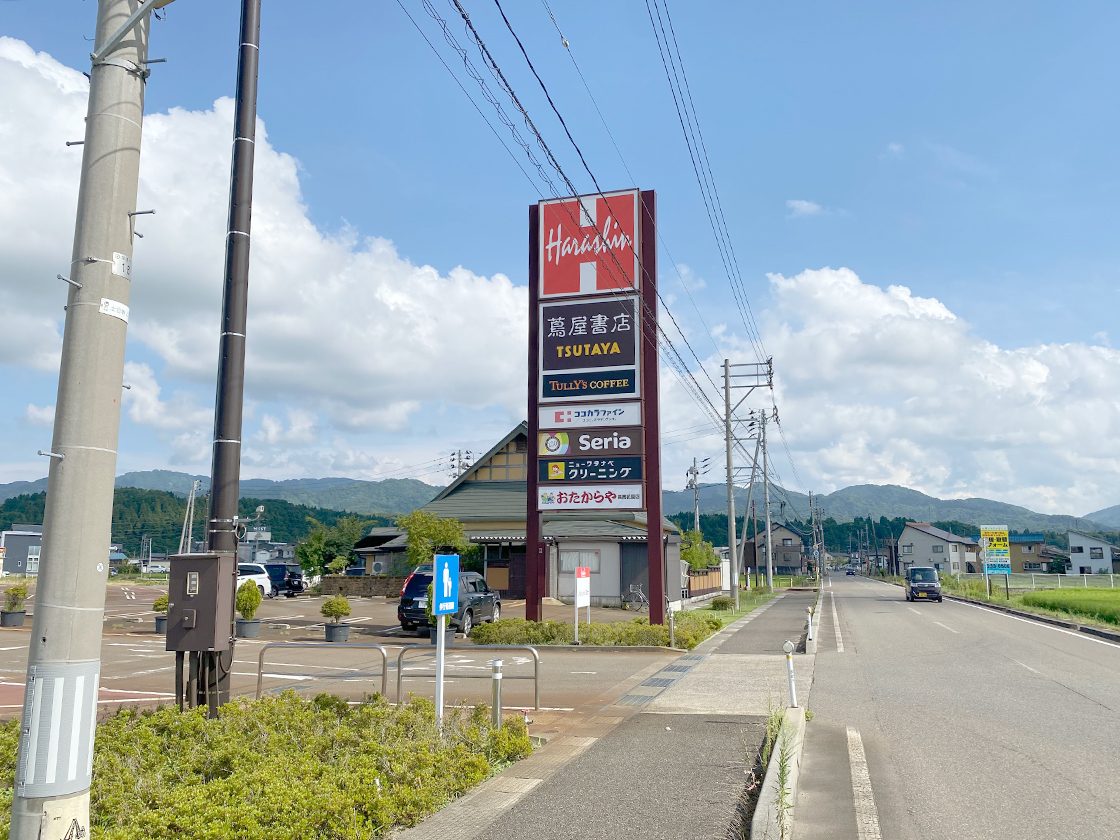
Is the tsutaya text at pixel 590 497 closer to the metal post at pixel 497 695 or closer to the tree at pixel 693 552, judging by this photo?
the metal post at pixel 497 695

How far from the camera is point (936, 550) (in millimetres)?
113375

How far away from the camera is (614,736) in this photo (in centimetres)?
909

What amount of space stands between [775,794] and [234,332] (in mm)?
6878

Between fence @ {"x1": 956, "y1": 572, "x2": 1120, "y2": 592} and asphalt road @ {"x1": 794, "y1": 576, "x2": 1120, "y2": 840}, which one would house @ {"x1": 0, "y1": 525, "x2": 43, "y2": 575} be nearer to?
fence @ {"x1": 956, "y1": 572, "x2": 1120, "y2": 592}

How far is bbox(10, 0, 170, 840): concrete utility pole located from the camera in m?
3.85

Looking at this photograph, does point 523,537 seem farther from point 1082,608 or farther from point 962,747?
point 962,747

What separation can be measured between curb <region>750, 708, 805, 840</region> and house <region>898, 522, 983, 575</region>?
371 feet

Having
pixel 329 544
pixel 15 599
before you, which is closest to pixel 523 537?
pixel 329 544

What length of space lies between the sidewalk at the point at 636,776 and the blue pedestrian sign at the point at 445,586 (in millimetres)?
1766

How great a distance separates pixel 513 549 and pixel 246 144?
99.6ft

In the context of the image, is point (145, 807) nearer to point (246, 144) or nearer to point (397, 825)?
point (397, 825)

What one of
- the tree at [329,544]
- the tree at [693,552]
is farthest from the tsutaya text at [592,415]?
the tree at [329,544]

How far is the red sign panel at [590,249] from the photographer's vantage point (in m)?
22.0

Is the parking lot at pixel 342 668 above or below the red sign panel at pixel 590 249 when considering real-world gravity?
below
